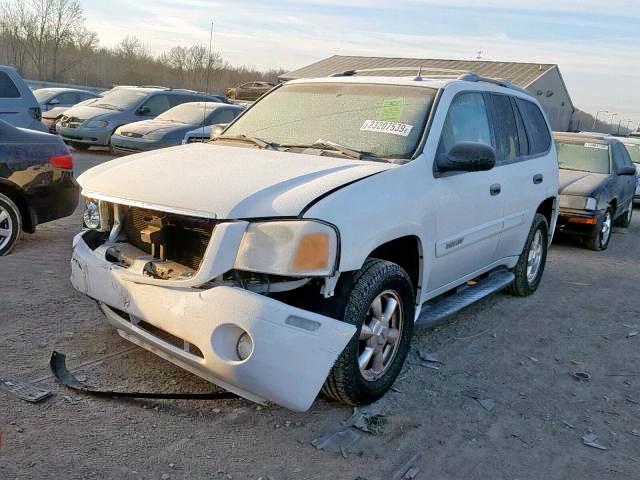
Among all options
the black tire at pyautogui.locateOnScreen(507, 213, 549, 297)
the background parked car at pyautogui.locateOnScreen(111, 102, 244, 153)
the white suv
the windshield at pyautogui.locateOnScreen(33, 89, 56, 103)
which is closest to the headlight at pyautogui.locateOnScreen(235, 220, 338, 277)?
the white suv

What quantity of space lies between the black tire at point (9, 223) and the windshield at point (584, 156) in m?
7.81

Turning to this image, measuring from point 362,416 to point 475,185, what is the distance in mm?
1884

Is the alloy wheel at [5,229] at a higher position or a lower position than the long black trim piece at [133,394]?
higher

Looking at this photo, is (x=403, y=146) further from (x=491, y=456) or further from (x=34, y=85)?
(x=34, y=85)

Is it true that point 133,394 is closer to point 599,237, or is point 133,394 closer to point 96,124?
point 599,237

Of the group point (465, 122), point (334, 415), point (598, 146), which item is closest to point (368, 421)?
point (334, 415)

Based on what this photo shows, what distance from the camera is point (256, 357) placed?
3.00m

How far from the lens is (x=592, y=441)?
3.48m

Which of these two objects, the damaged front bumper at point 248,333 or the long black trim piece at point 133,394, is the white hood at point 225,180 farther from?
the long black trim piece at point 133,394

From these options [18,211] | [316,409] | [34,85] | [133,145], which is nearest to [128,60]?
[34,85]

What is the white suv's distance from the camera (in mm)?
3055

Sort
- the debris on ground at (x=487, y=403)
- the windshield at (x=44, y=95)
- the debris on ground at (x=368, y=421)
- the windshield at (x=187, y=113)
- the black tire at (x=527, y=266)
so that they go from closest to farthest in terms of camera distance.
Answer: the debris on ground at (x=368, y=421)
the debris on ground at (x=487, y=403)
the black tire at (x=527, y=266)
the windshield at (x=187, y=113)
the windshield at (x=44, y=95)

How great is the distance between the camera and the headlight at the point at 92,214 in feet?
12.7

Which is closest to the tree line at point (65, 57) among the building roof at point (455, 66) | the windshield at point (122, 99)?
the building roof at point (455, 66)
